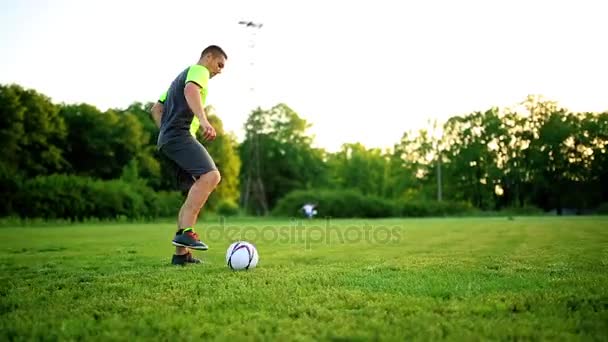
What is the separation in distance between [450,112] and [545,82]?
11.6 meters

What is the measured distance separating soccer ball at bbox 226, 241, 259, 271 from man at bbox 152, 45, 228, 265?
0.45m

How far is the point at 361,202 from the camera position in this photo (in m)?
49.4

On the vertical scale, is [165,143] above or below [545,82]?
below

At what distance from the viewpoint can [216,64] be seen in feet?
20.5

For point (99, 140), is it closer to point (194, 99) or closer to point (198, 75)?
point (198, 75)

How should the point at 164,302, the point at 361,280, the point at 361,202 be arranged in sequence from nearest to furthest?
the point at 164,302
the point at 361,280
the point at 361,202

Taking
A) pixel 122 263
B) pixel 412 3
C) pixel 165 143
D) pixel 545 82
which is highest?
pixel 545 82

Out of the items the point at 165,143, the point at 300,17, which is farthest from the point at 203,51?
the point at 300,17

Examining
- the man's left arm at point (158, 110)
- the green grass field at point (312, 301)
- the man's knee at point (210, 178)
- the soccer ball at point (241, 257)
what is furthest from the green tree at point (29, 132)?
the green grass field at point (312, 301)

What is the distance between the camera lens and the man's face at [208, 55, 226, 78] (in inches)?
245

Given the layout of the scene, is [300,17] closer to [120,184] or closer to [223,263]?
[120,184]

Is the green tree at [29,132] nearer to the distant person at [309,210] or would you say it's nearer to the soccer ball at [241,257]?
the distant person at [309,210]

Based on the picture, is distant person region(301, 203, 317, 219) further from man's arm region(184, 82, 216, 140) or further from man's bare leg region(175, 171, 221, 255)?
man's arm region(184, 82, 216, 140)
